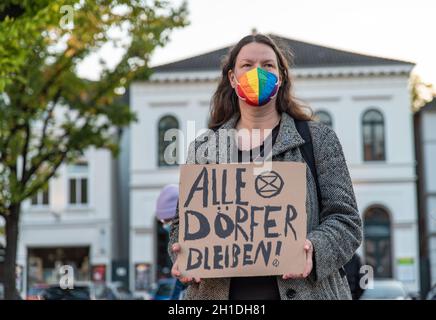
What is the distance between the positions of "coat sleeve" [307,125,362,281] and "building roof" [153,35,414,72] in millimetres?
42900

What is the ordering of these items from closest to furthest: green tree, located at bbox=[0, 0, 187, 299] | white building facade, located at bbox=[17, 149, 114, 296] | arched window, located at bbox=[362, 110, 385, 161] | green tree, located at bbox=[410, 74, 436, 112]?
1. green tree, located at bbox=[0, 0, 187, 299]
2. white building facade, located at bbox=[17, 149, 114, 296]
3. arched window, located at bbox=[362, 110, 385, 161]
4. green tree, located at bbox=[410, 74, 436, 112]

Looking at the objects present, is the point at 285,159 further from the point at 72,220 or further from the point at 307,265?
the point at 72,220

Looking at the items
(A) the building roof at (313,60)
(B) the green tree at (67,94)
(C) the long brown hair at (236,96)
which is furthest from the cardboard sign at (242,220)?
(A) the building roof at (313,60)

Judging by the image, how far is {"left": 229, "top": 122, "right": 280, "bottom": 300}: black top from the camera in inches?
118

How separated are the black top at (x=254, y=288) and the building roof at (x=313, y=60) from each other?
43142 millimetres

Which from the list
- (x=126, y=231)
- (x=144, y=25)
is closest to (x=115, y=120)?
(x=144, y=25)

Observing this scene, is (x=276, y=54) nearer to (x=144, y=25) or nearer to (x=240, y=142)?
(x=240, y=142)

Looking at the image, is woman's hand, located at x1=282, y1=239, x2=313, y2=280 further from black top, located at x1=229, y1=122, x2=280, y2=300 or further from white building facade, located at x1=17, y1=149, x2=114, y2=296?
white building facade, located at x1=17, y1=149, x2=114, y2=296

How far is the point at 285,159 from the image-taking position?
10.6 ft

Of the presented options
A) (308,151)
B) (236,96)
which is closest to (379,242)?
(236,96)

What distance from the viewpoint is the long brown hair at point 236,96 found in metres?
3.45

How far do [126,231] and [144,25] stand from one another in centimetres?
2807
